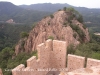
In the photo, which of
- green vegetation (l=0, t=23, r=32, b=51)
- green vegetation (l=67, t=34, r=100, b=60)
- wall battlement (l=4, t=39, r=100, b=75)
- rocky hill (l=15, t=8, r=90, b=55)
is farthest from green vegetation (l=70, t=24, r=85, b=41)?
green vegetation (l=0, t=23, r=32, b=51)

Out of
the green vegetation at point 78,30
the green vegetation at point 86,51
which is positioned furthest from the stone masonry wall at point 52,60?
the green vegetation at point 78,30

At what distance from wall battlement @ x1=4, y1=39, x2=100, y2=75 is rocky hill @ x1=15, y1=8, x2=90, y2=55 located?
19321 mm

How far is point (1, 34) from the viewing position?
64.7 m

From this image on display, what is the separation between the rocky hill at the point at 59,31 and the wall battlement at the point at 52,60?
19321 mm

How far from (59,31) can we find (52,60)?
24.1m

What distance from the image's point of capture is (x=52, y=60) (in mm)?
10812

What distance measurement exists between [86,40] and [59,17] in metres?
8.61

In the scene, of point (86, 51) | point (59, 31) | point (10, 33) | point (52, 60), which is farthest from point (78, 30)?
point (10, 33)

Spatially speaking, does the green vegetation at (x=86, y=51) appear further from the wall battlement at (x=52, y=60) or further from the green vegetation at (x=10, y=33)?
the green vegetation at (x=10, y=33)

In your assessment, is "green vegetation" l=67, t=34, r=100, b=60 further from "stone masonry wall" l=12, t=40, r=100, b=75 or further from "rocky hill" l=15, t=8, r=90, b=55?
"rocky hill" l=15, t=8, r=90, b=55

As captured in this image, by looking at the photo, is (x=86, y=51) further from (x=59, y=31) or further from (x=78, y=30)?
(x=59, y=31)

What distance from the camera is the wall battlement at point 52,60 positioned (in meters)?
8.76

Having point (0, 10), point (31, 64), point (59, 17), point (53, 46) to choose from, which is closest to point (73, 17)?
point (59, 17)

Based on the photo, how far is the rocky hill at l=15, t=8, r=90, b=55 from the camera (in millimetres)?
32253
